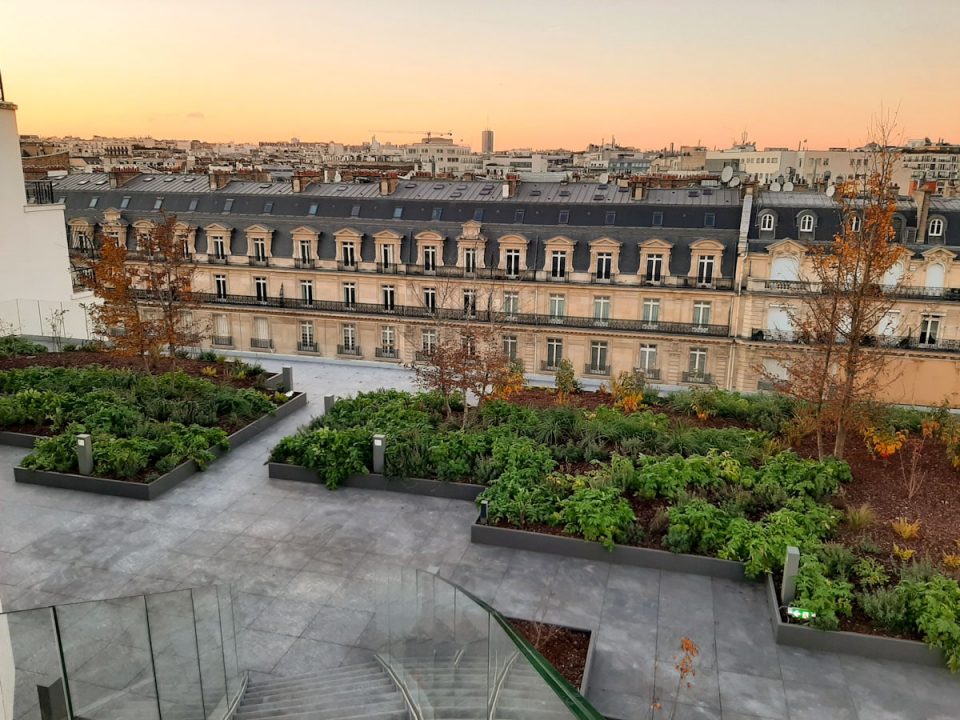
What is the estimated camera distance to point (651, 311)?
116 ft

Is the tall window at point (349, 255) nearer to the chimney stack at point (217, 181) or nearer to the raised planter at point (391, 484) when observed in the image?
the chimney stack at point (217, 181)

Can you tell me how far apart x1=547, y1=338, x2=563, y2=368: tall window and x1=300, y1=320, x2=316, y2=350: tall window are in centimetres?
1288

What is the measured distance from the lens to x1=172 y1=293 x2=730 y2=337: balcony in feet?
115

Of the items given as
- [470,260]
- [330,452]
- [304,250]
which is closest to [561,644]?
[330,452]

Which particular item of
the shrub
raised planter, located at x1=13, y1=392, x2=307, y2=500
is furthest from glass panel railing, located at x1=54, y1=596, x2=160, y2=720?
raised planter, located at x1=13, y1=392, x2=307, y2=500

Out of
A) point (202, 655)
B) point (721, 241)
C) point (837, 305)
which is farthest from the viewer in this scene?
point (721, 241)

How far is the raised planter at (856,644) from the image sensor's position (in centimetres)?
980

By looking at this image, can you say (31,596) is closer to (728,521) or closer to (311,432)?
(311,432)

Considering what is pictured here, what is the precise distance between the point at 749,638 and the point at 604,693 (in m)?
2.56

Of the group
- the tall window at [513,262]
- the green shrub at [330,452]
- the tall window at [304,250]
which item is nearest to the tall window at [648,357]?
the tall window at [513,262]

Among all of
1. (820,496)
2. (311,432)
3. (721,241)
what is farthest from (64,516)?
(721,241)

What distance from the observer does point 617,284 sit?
35219 millimetres

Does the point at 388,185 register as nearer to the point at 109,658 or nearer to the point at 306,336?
the point at 306,336

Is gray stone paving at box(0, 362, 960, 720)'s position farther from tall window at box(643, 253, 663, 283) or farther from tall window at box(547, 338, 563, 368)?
tall window at box(643, 253, 663, 283)
